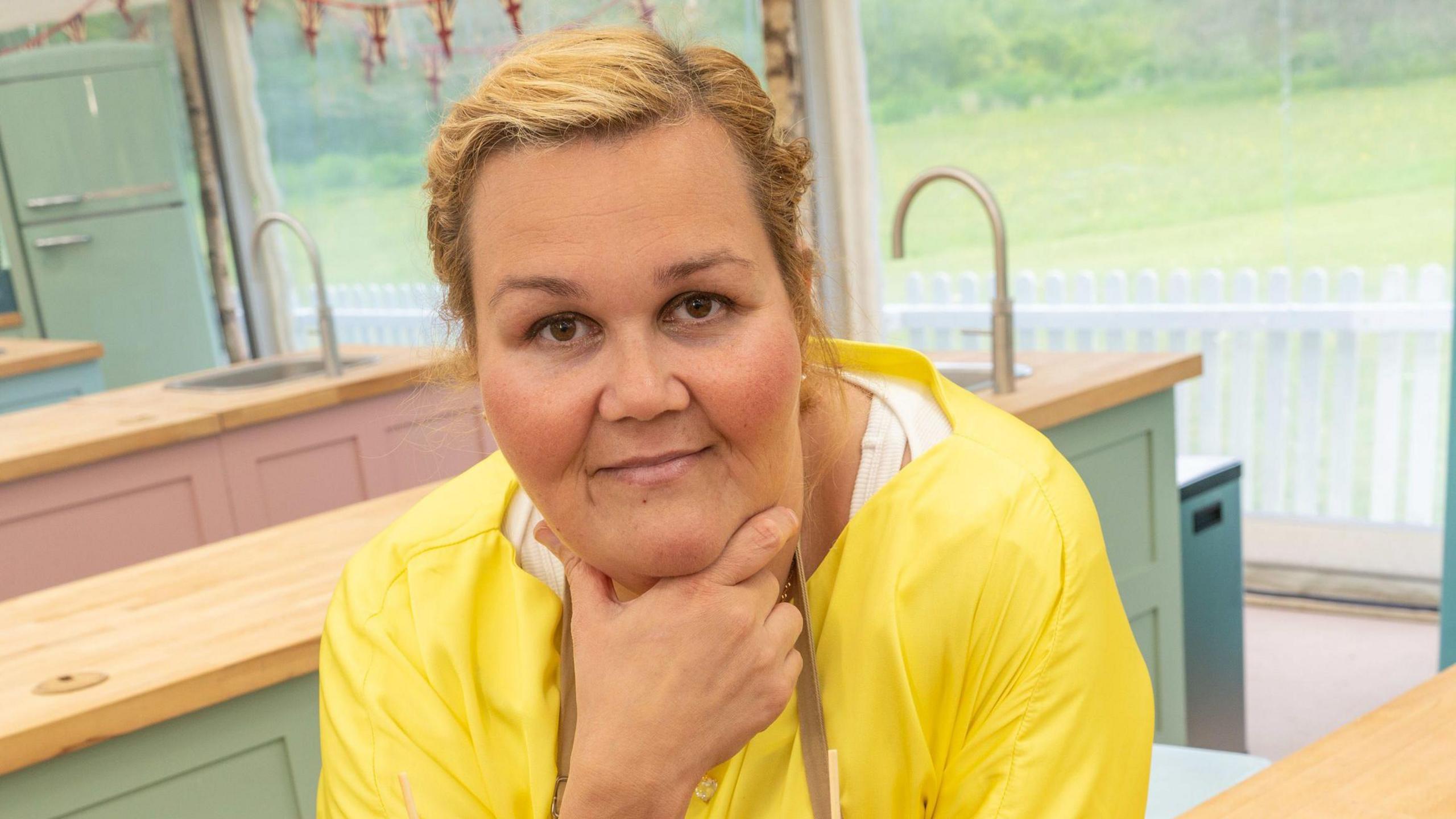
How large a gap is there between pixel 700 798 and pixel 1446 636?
1767mm

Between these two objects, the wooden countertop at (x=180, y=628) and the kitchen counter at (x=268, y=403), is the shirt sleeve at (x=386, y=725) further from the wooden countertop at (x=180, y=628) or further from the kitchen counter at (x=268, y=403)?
the kitchen counter at (x=268, y=403)

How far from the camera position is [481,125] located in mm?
945

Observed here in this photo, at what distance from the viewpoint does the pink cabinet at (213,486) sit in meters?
2.77

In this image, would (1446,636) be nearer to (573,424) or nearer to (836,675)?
(836,675)

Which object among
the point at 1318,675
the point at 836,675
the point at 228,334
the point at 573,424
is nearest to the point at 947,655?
the point at 836,675

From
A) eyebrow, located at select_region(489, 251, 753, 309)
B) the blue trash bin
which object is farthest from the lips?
the blue trash bin

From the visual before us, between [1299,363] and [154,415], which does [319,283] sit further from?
[1299,363]

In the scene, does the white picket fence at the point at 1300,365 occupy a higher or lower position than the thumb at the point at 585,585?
lower

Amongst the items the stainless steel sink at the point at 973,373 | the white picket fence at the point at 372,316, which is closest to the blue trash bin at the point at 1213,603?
the stainless steel sink at the point at 973,373

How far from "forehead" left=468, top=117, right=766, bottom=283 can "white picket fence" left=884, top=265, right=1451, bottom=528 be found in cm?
257

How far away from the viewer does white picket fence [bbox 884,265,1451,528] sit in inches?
134

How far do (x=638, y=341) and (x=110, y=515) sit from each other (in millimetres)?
2329

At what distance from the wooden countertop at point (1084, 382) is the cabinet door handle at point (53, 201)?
4.27 m

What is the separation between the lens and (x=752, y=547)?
39.0 inches
